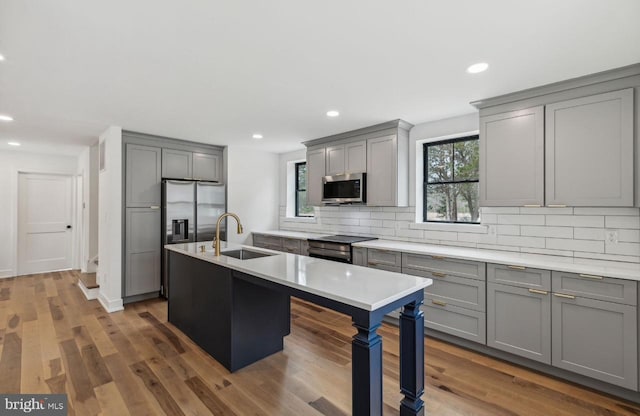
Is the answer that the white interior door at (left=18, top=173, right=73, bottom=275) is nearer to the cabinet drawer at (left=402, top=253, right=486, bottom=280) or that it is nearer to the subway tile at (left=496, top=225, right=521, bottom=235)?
the cabinet drawer at (left=402, top=253, right=486, bottom=280)

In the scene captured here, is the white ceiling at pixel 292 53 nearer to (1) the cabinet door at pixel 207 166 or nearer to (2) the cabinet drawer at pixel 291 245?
(1) the cabinet door at pixel 207 166

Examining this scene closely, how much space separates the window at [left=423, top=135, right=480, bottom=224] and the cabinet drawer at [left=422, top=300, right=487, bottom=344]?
1.11m

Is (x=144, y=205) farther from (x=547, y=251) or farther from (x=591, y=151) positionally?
(x=591, y=151)

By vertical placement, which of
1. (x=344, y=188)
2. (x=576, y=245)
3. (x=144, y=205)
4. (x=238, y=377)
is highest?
(x=344, y=188)

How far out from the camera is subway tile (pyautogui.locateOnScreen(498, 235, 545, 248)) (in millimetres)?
3014

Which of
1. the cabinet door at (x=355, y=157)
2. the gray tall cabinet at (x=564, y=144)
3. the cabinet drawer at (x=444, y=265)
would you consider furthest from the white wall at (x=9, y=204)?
the gray tall cabinet at (x=564, y=144)

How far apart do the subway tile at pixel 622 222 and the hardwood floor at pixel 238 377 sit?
1.34 meters

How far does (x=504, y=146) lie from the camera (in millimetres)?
2945

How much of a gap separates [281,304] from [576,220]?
9.26ft

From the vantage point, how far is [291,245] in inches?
194

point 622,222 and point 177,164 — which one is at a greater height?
point 177,164

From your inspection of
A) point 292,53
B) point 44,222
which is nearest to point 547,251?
point 292,53

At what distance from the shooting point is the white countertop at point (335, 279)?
5.43ft

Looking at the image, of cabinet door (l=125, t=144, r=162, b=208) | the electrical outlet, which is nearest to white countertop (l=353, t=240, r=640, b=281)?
the electrical outlet
